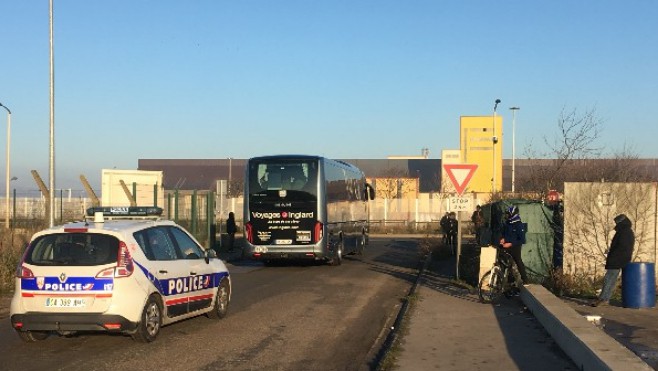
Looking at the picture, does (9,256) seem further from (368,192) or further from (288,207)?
(368,192)

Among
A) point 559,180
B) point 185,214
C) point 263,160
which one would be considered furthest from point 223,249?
point 559,180

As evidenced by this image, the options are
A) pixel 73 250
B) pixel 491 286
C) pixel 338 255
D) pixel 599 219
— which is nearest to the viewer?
pixel 73 250

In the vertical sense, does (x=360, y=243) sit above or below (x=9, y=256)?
below

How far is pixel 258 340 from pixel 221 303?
2.09 metres

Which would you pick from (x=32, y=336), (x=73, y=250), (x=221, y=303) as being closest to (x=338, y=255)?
(x=221, y=303)

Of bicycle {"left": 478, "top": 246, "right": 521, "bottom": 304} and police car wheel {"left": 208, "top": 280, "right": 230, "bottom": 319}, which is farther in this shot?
bicycle {"left": 478, "top": 246, "right": 521, "bottom": 304}

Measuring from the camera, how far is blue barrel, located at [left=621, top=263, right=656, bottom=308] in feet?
42.6

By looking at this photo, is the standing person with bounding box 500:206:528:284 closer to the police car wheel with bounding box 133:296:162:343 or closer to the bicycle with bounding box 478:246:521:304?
the bicycle with bounding box 478:246:521:304

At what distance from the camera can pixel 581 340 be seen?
8.39m

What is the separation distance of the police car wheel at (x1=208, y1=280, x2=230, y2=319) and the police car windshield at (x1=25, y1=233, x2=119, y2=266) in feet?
9.31

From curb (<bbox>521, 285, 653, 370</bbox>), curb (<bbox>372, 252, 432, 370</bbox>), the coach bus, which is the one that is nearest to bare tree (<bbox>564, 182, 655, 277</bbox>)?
curb (<bbox>372, 252, 432, 370</bbox>)

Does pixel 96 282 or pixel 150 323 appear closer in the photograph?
pixel 96 282

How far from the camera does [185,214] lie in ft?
95.8

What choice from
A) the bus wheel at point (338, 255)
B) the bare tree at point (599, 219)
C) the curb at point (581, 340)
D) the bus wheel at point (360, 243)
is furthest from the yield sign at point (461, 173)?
the bus wheel at point (360, 243)
